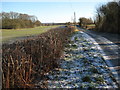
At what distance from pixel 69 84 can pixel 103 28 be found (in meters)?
25.5

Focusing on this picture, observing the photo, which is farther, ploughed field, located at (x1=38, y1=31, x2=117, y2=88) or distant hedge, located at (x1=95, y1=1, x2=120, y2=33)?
distant hedge, located at (x1=95, y1=1, x2=120, y2=33)

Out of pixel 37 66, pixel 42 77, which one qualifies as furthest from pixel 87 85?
pixel 37 66

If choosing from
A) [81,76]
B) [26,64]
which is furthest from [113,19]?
[26,64]

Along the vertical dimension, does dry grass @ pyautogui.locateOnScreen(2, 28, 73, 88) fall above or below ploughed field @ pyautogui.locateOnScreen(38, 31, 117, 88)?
above

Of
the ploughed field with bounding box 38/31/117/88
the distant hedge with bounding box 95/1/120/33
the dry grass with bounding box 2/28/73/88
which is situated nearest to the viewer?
the dry grass with bounding box 2/28/73/88

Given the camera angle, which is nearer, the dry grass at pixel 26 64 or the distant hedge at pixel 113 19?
the dry grass at pixel 26 64

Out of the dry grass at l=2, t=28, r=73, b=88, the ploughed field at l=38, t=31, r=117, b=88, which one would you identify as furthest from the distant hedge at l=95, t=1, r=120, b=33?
the dry grass at l=2, t=28, r=73, b=88

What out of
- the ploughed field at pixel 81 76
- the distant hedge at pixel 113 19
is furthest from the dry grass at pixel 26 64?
the distant hedge at pixel 113 19

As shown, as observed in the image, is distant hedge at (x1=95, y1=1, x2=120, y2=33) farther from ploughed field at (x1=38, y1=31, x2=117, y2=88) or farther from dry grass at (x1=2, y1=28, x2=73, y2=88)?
dry grass at (x1=2, y1=28, x2=73, y2=88)

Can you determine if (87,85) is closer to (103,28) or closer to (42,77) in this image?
(42,77)

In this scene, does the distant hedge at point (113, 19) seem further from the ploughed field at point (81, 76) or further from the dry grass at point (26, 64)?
the dry grass at point (26, 64)

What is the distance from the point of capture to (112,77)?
13.8 feet

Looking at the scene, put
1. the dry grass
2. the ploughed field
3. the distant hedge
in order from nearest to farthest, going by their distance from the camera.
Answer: the dry grass < the ploughed field < the distant hedge

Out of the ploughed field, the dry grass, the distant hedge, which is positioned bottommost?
the ploughed field
